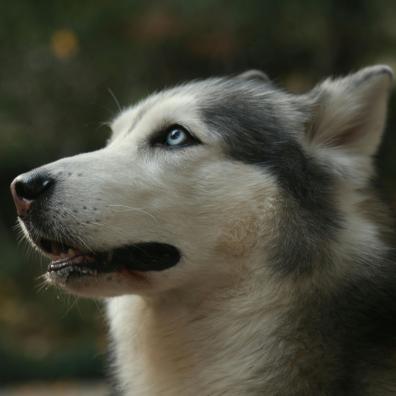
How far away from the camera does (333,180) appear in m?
4.05

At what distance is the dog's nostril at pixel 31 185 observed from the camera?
12.2 feet

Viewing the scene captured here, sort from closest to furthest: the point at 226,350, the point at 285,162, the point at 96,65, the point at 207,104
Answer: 1. the point at 226,350
2. the point at 285,162
3. the point at 207,104
4. the point at 96,65

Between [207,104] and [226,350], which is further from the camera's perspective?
[207,104]

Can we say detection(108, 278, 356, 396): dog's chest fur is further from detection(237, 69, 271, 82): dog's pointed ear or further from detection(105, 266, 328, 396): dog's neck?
detection(237, 69, 271, 82): dog's pointed ear

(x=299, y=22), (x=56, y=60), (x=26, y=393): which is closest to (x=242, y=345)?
(x=26, y=393)

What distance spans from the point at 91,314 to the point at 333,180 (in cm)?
955

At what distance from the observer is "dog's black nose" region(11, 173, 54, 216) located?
372 centimetres

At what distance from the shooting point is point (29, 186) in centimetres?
373

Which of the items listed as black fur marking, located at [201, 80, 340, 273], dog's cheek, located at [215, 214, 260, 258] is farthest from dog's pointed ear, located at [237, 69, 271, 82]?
dog's cheek, located at [215, 214, 260, 258]

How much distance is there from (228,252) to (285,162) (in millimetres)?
533

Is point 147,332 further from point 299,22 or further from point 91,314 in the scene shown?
point 91,314

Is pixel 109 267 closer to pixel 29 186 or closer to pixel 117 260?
pixel 117 260

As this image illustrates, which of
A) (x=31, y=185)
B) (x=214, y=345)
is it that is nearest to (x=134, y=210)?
(x=31, y=185)

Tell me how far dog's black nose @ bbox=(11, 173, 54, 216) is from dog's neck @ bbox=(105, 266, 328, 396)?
0.76 metres
